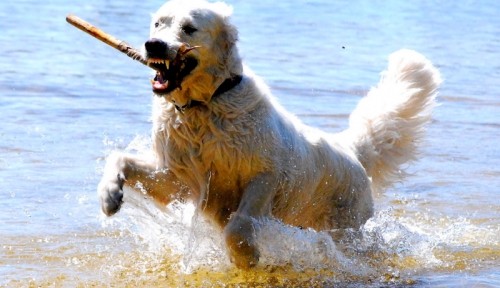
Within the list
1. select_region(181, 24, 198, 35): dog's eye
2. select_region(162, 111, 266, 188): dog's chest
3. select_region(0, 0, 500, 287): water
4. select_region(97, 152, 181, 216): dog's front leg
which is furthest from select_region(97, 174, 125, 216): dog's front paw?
select_region(181, 24, 198, 35): dog's eye

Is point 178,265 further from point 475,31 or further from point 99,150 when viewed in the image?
point 475,31

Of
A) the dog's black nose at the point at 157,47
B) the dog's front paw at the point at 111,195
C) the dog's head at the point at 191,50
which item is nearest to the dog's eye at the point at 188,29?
the dog's head at the point at 191,50

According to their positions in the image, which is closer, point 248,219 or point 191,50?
point 191,50

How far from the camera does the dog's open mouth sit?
18.8 ft

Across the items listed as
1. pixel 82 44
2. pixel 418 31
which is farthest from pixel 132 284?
pixel 418 31

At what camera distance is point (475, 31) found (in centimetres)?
2192

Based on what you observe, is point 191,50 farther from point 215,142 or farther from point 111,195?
point 111,195

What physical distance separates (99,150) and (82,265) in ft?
10.4

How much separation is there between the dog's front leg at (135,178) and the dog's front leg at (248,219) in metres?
0.48

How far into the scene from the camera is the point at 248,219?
19.7ft

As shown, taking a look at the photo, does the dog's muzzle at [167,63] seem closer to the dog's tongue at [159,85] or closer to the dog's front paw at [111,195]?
the dog's tongue at [159,85]

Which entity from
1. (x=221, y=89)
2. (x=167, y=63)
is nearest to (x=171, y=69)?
(x=167, y=63)

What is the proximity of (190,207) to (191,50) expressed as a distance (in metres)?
1.16

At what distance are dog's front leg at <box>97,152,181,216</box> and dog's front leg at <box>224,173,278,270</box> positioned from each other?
1.59 ft
